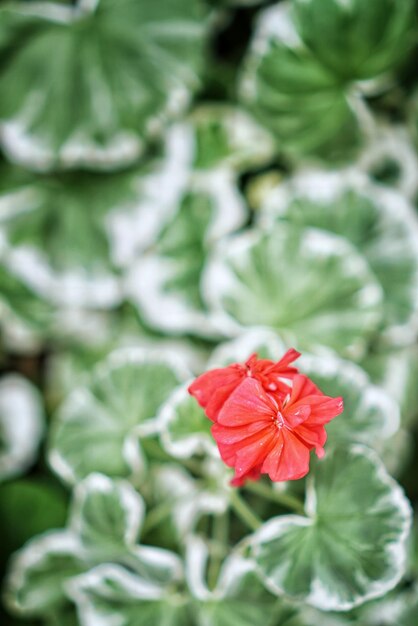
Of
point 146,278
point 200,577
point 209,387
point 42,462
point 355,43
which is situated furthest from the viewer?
point 42,462

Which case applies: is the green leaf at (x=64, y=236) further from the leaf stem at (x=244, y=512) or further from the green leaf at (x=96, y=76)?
the leaf stem at (x=244, y=512)

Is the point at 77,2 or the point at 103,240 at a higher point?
the point at 77,2

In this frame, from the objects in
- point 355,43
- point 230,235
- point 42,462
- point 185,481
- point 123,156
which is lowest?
point 42,462

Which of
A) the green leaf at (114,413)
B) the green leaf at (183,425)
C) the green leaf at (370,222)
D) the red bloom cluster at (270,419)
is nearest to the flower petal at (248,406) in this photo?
the red bloom cluster at (270,419)

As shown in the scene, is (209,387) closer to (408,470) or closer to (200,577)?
(200,577)

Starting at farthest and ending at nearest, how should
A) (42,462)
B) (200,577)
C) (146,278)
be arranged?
(42,462)
(146,278)
(200,577)

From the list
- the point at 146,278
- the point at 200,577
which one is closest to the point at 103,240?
the point at 146,278

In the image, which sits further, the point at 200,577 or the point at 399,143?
the point at 399,143

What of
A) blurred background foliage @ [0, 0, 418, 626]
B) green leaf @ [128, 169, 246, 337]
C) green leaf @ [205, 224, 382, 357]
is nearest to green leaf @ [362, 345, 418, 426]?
blurred background foliage @ [0, 0, 418, 626]
